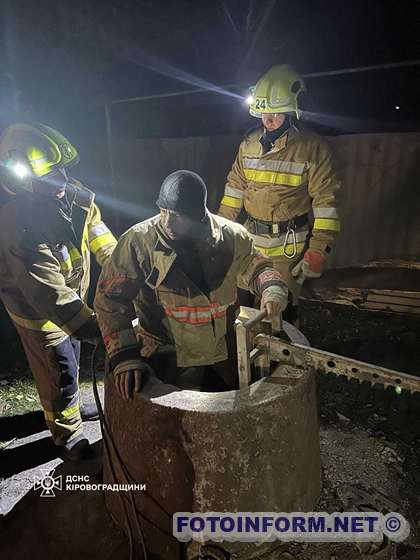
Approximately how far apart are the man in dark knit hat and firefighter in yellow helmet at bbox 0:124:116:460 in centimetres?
49

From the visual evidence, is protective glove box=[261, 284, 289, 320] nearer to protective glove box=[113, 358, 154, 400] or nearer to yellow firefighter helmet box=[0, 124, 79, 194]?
protective glove box=[113, 358, 154, 400]

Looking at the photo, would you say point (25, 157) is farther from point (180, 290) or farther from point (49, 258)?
point (180, 290)

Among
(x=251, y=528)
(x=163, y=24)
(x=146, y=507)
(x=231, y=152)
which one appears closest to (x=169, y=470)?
(x=146, y=507)

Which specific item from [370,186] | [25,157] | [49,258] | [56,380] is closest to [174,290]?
[49,258]

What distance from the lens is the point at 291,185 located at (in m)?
3.95

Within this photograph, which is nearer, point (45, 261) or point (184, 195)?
point (184, 195)

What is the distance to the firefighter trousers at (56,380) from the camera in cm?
321

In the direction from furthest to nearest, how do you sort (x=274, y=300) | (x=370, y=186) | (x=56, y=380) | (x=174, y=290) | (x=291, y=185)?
(x=370, y=186), (x=291, y=185), (x=56, y=380), (x=174, y=290), (x=274, y=300)

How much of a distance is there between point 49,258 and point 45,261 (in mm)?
37

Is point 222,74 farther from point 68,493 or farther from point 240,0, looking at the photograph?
point 68,493

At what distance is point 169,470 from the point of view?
2236 mm

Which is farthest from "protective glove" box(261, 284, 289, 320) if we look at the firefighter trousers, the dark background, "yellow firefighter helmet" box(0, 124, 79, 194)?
the dark background

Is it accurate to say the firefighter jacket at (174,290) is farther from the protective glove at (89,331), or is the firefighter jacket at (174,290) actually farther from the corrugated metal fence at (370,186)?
the corrugated metal fence at (370,186)

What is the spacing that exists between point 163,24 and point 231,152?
3.95 metres
